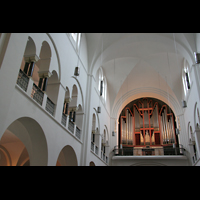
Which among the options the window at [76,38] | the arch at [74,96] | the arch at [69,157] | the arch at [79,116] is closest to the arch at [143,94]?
the arch at [79,116]

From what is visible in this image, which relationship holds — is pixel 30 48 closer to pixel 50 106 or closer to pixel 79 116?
pixel 50 106

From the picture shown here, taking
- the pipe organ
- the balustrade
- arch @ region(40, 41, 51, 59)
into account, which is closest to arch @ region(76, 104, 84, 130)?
the balustrade

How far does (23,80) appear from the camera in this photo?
6.86 meters

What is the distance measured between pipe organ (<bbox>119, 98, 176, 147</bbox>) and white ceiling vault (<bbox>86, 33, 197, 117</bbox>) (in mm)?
2115

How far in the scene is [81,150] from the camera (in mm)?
11109

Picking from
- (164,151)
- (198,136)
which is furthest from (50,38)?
(164,151)

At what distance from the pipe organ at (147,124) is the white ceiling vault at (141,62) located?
2.11 m

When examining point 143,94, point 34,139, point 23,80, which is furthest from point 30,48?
point 143,94

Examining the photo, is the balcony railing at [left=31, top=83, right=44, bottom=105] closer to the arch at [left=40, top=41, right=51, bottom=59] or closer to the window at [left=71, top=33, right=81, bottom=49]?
the arch at [left=40, top=41, right=51, bottom=59]

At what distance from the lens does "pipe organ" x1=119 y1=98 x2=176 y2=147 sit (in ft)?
66.4
